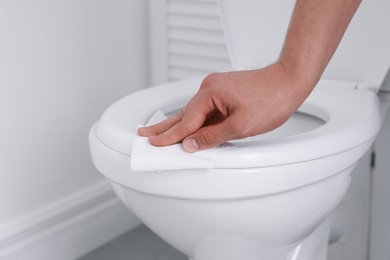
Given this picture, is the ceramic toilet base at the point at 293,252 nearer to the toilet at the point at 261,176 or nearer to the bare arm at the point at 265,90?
the toilet at the point at 261,176

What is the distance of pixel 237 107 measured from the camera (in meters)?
0.81

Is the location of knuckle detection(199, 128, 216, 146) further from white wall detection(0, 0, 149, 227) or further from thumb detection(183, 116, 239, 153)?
white wall detection(0, 0, 149, 227)

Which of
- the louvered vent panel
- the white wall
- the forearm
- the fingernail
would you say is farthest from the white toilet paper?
the louvered vent panel

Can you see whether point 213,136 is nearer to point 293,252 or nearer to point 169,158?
point 169,158

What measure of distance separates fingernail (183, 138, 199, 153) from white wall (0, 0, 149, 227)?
594mm

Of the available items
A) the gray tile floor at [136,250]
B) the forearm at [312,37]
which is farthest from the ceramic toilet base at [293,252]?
the gray tile floor at [136,250]

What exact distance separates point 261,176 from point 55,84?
72 centimetres

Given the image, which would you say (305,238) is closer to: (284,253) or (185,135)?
(284,253)

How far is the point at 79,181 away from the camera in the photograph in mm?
1491

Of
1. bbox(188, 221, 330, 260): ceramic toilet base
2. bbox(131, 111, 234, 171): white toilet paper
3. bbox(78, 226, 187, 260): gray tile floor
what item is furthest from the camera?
bbox(78, 226, 187, 260): gray tile floor

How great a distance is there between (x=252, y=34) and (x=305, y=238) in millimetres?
437

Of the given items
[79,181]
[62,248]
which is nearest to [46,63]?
[79,181]

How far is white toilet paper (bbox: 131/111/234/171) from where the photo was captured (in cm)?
79

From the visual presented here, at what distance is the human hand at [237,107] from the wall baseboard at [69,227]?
0.62 meters
